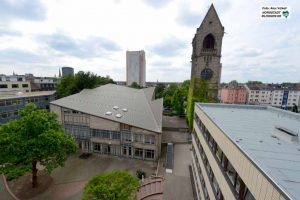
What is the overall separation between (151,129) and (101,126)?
27.5 ft

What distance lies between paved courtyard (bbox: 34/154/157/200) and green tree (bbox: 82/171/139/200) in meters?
6.94

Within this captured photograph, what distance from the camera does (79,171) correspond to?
2338 centimetres

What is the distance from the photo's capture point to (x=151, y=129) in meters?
25.4

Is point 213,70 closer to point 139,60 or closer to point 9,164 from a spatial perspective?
point 9,164

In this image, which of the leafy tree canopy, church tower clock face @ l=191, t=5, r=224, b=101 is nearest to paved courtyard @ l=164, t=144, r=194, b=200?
church tower clock face @ l=191, t=5, r=224, b=101

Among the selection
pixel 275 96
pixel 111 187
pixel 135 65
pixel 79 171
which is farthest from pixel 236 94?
pixel 111 187

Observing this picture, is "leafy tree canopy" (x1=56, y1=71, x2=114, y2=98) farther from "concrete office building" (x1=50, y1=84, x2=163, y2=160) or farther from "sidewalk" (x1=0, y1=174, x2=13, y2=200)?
"sidewalk" (x1=0, y1=174, x2=13, y2=200)

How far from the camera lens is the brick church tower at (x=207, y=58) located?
106 ft

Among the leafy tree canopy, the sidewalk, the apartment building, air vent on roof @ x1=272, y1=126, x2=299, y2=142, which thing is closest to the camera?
air vent on roof @ x1=272, y1=126, x2=299, y2=142

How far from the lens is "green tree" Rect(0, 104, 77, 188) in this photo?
Result: 15820mm

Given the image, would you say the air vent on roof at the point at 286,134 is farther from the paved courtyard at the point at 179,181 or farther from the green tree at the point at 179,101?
the green tree at the point at 179,101

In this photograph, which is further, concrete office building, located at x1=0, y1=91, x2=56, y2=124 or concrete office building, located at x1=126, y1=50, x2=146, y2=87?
concrete office building, located at x1=126, y1=50, x2=146, y2=87

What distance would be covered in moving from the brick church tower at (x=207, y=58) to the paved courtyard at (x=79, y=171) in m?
16.2

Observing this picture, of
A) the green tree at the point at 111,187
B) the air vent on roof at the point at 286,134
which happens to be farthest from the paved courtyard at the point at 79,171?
the air vent on roof at the point at 286,134
